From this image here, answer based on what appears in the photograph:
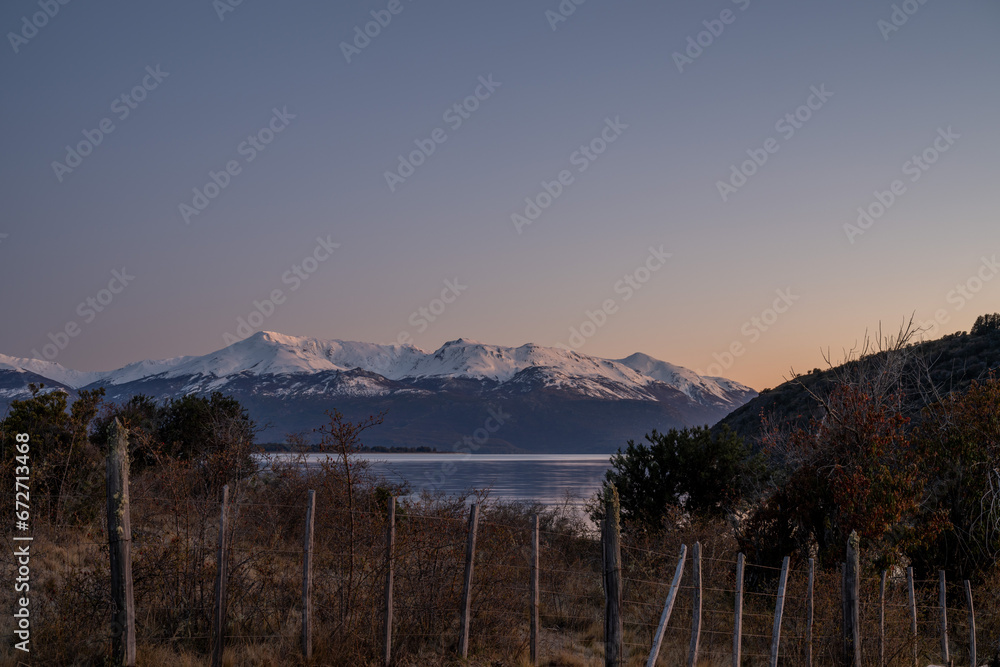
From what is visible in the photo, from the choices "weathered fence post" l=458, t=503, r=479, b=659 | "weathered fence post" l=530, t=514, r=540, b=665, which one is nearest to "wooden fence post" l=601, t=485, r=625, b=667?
"weathered fence post" l=530, t=514, r=540, b=665

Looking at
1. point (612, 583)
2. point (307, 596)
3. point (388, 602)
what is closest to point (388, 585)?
point (388, 602)

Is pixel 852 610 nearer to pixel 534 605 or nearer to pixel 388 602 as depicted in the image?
pixel 534 605

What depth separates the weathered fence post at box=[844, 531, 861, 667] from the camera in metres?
11.3

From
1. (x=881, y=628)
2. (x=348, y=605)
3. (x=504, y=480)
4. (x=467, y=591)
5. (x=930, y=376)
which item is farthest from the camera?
(x=504, y=480)

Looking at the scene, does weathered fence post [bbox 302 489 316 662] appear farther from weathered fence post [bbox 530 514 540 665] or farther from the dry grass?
weathered fence post [bbox 530 514 540 665]

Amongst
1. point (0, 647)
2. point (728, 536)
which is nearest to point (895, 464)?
point (728, 536)

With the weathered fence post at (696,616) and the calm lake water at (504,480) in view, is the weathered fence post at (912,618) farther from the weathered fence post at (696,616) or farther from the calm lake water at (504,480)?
the calm lake water at (504,480)

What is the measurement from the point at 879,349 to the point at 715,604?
7.41m

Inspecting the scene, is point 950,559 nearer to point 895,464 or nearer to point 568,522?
point 895,464

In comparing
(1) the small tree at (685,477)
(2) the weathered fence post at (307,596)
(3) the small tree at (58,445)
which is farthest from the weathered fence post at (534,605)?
(1) the small tree at (685,477)

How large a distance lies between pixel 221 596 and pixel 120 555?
1.37m

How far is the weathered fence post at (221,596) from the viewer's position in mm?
8773

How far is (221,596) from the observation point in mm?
8930

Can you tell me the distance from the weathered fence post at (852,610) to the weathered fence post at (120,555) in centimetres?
1001
